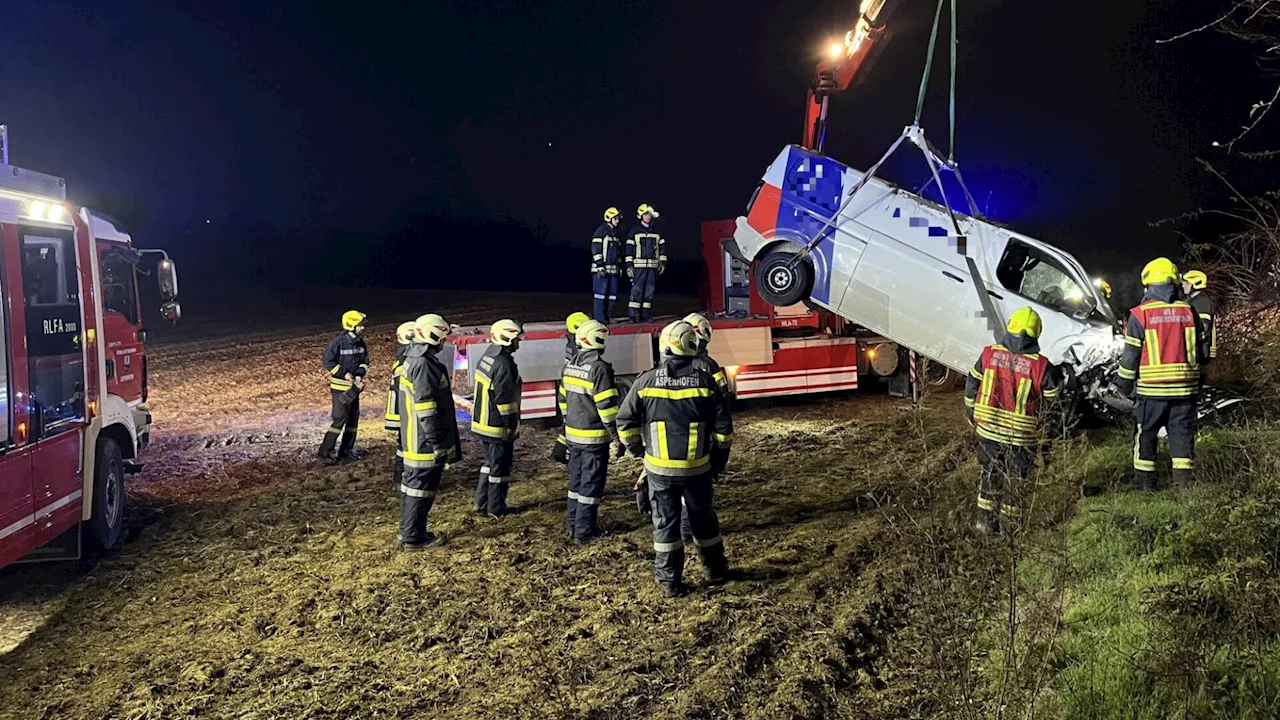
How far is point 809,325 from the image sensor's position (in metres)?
11.0

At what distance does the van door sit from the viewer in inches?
195

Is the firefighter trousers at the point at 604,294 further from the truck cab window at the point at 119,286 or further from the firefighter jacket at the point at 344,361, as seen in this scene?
the truck cab window at the point at 119,286

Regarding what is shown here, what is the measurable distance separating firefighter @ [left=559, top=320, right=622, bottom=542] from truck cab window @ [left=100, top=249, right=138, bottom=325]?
4314mm

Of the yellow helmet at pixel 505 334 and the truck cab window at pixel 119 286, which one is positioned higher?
the truck cab window at pixel 119 286

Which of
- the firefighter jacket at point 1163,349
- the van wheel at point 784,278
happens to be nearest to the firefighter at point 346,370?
the van wheel at point 784,278

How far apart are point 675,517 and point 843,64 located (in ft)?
24.2

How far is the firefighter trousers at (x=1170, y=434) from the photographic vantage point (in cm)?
588

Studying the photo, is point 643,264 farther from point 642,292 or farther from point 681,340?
point 681,340

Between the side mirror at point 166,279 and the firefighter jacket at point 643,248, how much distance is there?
208 inches

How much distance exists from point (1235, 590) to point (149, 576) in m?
6.20

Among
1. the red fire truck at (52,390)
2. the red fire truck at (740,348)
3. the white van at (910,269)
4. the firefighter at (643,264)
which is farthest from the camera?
the firefighter at (643,264)

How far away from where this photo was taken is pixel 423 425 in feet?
18.9

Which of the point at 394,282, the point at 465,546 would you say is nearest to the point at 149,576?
the point at 465,546

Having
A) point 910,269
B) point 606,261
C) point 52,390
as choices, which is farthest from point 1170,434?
point 52,390
